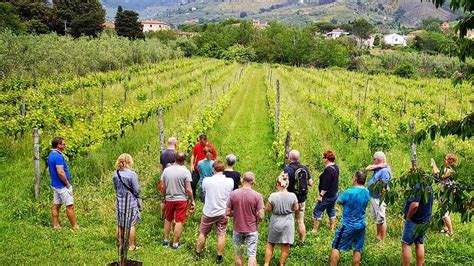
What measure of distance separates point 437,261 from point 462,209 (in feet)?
13.6

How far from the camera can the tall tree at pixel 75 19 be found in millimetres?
57125

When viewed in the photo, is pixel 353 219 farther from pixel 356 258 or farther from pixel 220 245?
pixel 220 245

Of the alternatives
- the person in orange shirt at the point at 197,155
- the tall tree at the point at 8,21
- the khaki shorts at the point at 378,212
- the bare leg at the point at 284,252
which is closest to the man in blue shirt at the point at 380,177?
the khaki shorts at the point at 378,212

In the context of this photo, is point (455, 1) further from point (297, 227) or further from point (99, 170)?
point (99, 170)

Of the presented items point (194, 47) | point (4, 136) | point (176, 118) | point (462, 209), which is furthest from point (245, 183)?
point (194, 47)

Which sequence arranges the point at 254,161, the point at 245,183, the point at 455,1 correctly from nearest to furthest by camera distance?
the point at 455,1 → the point at 245,183 → the point at 254,161

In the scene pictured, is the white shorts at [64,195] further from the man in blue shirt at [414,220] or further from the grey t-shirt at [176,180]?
the man in blue shirt at [414,220]

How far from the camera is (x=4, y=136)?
14.1 metres

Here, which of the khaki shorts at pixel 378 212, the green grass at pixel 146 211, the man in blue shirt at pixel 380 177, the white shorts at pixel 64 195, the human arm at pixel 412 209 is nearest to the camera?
the human arm at pixel 412 209

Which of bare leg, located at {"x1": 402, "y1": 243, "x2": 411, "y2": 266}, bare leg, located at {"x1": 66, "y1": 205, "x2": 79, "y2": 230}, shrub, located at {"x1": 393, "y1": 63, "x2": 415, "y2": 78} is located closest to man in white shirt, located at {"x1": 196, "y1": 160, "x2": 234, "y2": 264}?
bare leg, located at {"x1": 66, "y1": 205, "x2": 79, "y2": 230}

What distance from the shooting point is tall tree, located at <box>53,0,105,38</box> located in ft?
187

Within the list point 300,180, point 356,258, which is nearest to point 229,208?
point 300,180

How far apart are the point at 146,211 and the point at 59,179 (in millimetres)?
2019

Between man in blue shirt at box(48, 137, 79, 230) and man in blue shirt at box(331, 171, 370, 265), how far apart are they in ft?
15.9
